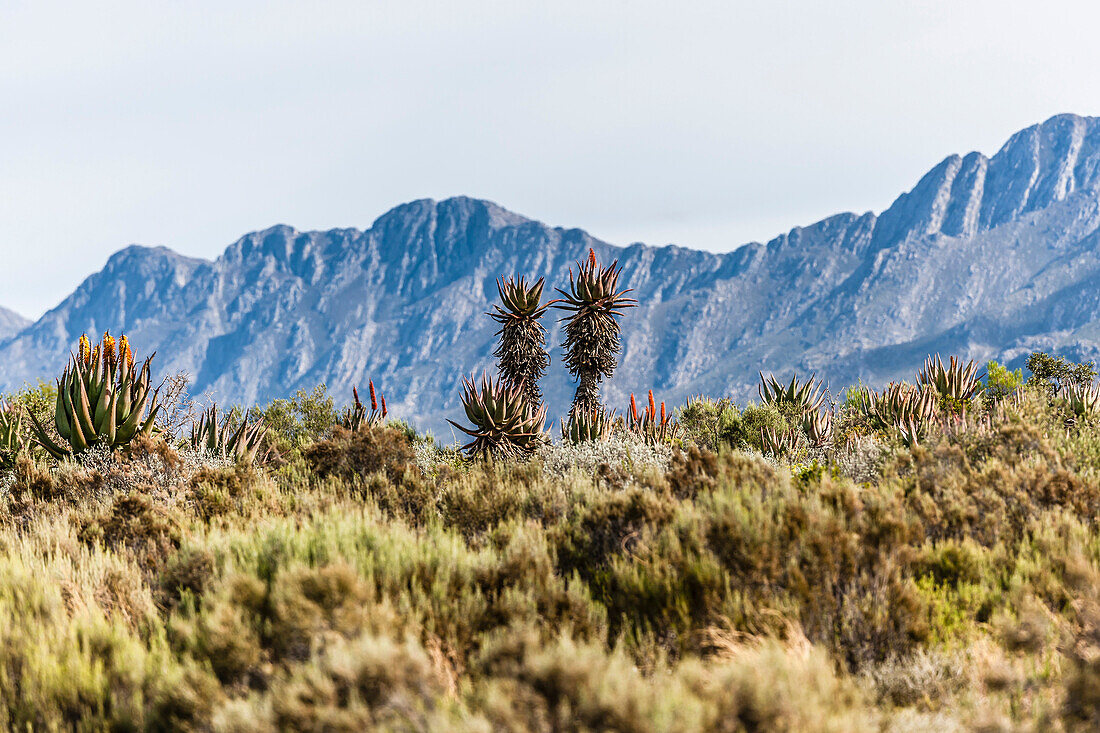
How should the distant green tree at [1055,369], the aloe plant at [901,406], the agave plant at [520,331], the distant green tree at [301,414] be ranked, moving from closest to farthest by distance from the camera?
the aloe plant at [901,406]
the agave plant at [520,331]
the distant green tree at [301,414]
the distant green tree at [1055,369]

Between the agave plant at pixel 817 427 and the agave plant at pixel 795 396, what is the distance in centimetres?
114

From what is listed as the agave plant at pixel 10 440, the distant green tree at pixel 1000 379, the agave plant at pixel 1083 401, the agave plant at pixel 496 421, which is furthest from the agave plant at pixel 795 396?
the agave plant at pixel 10 440

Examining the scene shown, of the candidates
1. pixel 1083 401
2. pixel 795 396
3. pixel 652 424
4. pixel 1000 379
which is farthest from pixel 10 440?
pixel 1000 379

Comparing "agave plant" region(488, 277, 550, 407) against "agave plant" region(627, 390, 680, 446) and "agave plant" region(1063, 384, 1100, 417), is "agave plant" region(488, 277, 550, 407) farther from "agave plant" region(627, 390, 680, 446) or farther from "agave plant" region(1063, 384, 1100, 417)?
"agave plant" region(1063, 384, 1100, 417)

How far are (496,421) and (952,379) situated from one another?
1079cm

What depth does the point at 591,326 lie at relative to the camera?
56.0 feet

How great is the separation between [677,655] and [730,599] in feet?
1.36

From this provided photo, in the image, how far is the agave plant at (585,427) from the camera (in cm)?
1347

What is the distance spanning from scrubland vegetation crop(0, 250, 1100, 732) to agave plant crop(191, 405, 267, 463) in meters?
3.38

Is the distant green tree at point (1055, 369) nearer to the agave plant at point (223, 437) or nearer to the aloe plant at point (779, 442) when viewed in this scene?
the aloe plant at point (779, 442)

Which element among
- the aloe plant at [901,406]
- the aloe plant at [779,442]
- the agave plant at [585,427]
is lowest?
the aloe plant at [779,442]

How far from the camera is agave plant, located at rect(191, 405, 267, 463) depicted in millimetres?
10962

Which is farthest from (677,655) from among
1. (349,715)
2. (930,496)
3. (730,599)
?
(930,496)

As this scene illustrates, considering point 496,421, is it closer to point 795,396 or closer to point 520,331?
point 520,331
